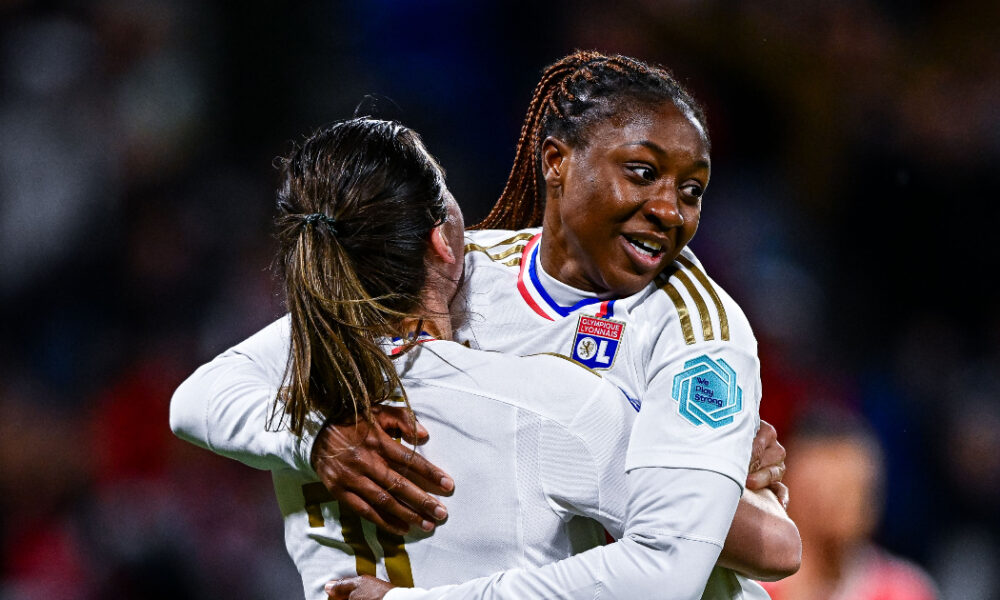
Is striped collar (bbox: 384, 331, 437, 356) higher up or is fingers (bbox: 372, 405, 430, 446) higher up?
striped collar (bbox: 384, 331, 437, 356)

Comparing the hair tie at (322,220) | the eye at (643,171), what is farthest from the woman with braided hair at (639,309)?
the hair tie at (322,220)

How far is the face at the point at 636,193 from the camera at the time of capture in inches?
61.0

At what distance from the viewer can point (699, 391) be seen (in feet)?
4.47

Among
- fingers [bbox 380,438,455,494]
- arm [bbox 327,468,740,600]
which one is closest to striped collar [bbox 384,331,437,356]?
fingers [bbox 380,438,455,494]

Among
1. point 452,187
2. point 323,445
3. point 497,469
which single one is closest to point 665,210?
point 497,469

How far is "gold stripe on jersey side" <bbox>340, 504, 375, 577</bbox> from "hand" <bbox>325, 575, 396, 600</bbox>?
0.07 feet

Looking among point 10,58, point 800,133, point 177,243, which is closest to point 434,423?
point 177,243

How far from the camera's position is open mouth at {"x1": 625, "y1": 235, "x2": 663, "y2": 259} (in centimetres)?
157

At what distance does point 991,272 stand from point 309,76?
2858 mm

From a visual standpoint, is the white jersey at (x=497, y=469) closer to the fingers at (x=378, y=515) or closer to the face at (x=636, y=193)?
the fingers at (x=378, y=515)

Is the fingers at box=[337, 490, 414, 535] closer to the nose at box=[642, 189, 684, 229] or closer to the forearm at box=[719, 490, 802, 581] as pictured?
the forearm at box=[719, 490, 802, 581]

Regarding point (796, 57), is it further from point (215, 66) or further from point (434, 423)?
point (434, 423)

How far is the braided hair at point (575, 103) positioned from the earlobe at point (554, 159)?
2 centimetres

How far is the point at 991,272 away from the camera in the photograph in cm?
372
